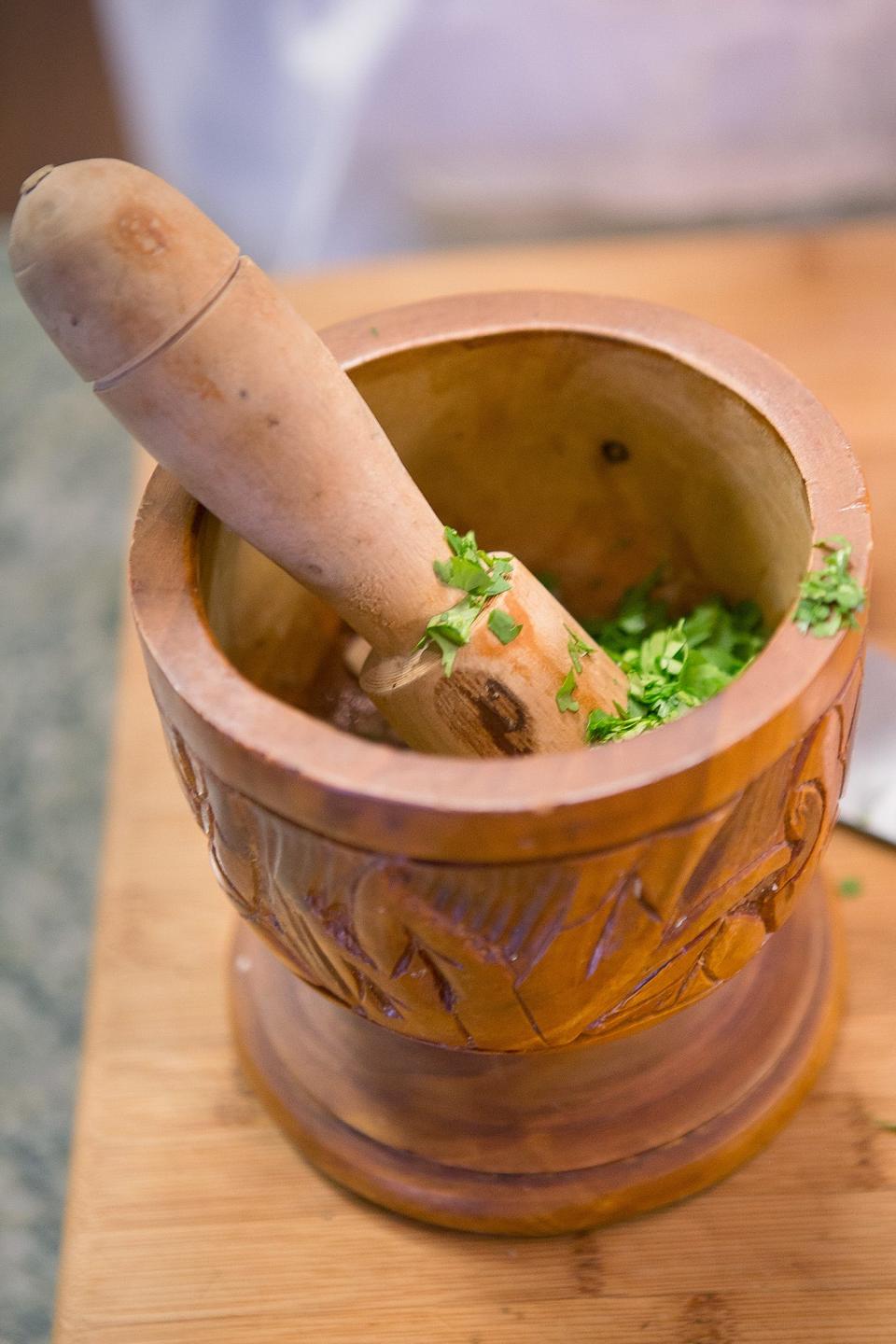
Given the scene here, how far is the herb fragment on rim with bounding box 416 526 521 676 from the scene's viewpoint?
692mm

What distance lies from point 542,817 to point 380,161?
140 centimetres

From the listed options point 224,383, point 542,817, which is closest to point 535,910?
point 542,817

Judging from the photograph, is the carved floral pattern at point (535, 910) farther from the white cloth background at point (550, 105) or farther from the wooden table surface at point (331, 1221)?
the white cloth background at point (550, 105)

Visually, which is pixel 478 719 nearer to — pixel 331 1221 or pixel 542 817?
pixel 542 817

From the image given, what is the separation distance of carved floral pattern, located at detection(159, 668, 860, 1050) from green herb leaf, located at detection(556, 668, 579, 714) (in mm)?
133

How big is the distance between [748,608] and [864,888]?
21cm

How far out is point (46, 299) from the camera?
57cm

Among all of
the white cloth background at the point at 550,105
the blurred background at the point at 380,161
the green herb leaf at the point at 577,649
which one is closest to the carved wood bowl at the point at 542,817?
the green herb leaf at the point at 577,649

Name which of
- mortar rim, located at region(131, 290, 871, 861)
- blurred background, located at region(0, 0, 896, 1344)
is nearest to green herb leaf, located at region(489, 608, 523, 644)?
mortar rim, located at region(131, 290, 871, 861)

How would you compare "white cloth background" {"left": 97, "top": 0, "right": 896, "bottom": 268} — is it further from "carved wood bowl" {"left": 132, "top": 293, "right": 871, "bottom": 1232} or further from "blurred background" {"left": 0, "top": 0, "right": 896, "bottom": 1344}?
"carved wood bowl" {"left": 132, "top": 293, "right": 871, "bottom": 1232}

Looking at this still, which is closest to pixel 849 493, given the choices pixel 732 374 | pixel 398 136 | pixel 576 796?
pixel 732 374

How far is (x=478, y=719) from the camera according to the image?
0.70 metres

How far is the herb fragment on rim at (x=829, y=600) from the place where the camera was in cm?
61

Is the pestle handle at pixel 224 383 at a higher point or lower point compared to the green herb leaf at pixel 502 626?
higher
